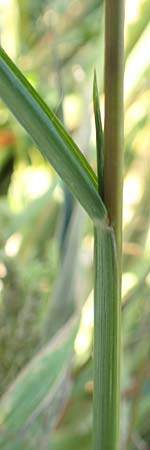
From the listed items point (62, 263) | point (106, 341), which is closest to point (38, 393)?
point (62, 263)

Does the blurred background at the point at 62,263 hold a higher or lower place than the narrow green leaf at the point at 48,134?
higher

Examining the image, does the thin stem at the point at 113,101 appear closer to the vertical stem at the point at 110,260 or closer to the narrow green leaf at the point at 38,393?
the vertical stem at the point at 110,260

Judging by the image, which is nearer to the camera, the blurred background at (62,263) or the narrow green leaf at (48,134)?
the narrow green leaf at (48,134)

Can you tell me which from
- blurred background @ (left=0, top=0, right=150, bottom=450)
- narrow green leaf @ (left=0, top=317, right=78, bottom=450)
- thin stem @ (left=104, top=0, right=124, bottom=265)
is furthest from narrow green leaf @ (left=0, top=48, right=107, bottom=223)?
narrow green leaf @ (left=0, top=317, right=78, bottom=450)

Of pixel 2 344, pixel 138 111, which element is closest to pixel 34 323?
pixel 2 344

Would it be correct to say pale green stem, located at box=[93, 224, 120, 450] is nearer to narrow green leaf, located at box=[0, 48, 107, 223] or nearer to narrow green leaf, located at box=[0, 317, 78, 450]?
narrow green leaf, located at box=[0, 48, 107, 223]

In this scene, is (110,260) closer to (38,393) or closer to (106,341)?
(106,341)

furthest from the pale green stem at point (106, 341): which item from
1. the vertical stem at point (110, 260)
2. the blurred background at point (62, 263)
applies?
the blurred background at point (62, 263)
